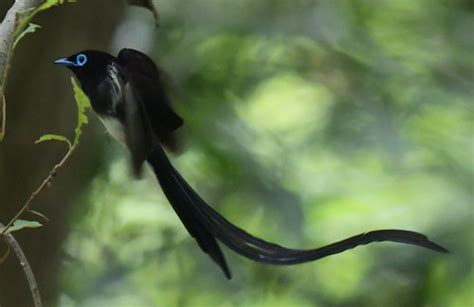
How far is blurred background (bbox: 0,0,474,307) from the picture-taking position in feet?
2.62

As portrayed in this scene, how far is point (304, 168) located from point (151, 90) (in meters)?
0.47

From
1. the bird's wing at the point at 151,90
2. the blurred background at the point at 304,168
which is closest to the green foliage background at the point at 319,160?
the blurred background at the point at 304,168

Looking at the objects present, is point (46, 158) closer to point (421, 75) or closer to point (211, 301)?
point (211, 301)

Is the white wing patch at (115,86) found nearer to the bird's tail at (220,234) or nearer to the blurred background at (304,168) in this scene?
the bird's tail at (220,234)

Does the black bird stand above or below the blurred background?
above

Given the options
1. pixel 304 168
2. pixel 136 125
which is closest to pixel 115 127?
pixel 136 125

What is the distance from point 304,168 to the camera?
873mm

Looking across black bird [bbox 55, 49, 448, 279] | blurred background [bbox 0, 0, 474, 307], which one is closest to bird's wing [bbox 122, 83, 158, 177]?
black bird [bbox 55, 49, 448, 279]

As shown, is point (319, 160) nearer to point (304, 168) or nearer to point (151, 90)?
point (304, 168)

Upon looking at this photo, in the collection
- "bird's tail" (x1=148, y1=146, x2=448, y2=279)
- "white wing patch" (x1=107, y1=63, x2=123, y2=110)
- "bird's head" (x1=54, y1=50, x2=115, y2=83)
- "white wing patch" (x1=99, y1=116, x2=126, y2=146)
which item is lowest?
"bird's tail" (x1=148, y1=146, x2=448, y2=279)

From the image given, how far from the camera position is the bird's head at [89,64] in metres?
0.41

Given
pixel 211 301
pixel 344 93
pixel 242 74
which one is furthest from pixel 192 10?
pixel 211 301

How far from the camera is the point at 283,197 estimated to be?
2.80 feet

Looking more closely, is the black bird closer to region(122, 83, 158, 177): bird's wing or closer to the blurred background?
region(122, 83, 158, 177): bird's wing
